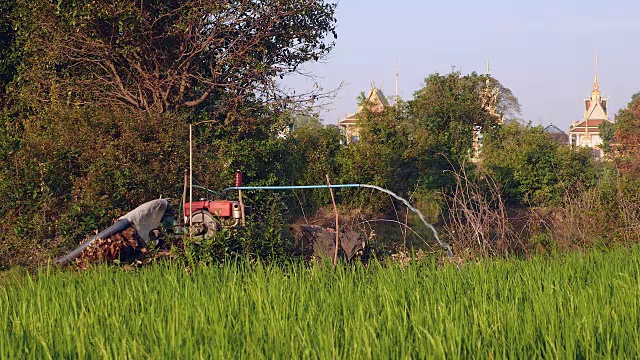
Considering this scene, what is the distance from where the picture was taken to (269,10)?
53.4ft

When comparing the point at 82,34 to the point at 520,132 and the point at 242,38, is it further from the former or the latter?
the point at 520,132

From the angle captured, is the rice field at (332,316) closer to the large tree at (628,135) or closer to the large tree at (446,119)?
the large tree at (446,119)

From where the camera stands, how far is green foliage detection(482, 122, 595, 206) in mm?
22594

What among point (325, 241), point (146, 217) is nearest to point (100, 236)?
point (146, 217)

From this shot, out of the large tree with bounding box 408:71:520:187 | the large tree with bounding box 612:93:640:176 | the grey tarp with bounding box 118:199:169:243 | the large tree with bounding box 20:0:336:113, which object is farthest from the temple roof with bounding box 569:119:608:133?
the grey tarp with bounding box 118:199:169:243

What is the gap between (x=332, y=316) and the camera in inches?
221

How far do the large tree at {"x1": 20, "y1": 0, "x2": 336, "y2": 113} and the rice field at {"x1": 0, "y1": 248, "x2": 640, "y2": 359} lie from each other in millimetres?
8446

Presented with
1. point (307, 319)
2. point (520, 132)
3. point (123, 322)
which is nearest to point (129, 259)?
point (123, 322)

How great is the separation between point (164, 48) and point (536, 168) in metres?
11.2

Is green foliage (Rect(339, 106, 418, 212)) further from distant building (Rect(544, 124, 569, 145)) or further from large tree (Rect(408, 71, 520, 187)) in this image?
distant building (Rect(544, 124, 569, 145))

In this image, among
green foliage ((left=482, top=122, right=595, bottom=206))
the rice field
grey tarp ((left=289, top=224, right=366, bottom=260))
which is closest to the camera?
the rice field

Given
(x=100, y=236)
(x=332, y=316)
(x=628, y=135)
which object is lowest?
(x=332, y=316)

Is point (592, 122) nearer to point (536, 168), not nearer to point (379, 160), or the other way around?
point (536, 168)

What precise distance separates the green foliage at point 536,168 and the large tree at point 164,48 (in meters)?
8.45
